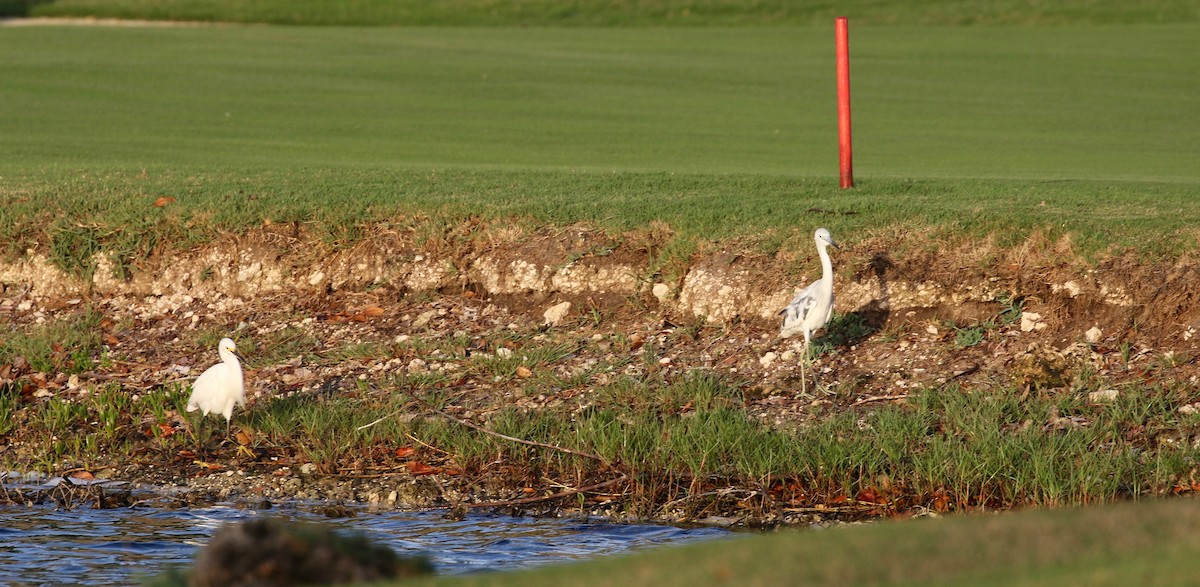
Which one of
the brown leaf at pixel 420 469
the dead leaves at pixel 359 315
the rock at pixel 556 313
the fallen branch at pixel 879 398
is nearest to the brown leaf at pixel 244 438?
the brown leaf at pixel 420 469

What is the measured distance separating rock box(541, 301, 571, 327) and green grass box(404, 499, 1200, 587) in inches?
244

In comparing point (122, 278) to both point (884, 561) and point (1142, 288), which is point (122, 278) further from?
point (884, 561)

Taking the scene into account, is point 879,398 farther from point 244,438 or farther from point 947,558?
point 947,558

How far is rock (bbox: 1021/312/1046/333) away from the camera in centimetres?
989

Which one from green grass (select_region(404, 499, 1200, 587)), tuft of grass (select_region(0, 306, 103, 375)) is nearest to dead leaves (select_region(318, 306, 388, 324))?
tuft of grass (select_region(0, 306, 103, 375))

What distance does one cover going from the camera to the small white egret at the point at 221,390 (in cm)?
898

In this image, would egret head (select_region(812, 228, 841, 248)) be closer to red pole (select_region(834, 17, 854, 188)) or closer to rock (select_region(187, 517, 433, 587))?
red pole (select_region(834, 17, 854, 188))

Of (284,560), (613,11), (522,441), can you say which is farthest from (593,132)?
(613,11)

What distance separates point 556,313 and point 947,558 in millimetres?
6767

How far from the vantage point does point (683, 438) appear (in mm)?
8508

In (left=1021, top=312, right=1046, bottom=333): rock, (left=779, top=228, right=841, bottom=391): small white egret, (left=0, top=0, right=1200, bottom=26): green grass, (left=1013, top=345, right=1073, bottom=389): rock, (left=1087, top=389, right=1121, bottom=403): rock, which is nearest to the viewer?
(left=1087, top=389, right=1121, bottom=403): rock

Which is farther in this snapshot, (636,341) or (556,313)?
(556,313)

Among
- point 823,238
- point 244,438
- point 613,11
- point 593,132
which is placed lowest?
point 244,438

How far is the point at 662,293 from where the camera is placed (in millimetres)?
10797
